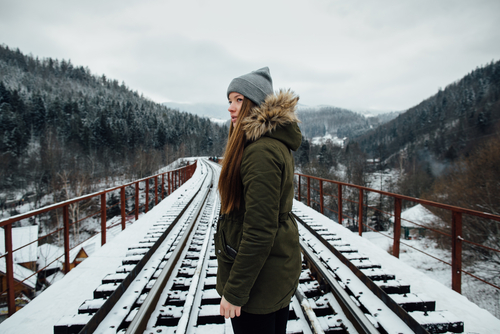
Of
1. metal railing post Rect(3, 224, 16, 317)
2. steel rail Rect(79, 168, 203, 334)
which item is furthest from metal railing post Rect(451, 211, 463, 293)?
metal railing post Rect(3, 224, 16, 317)

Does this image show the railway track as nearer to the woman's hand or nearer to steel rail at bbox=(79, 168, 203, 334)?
steel rail at bbox=(79, 168, 203, 334)

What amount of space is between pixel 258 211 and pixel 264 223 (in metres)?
0.06

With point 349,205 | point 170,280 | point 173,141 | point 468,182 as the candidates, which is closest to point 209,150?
point 173,141

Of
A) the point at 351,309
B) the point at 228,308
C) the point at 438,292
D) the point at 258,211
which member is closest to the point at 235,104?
the point at 258,211

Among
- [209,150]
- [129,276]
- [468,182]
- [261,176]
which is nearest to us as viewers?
[261,176]

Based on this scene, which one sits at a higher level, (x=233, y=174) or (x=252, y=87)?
(x=252, y=87)

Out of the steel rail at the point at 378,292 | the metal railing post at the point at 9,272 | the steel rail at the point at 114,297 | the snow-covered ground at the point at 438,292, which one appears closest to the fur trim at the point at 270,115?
the steel rail at the point at 378,292

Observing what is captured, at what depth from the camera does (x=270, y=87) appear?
4.46ft

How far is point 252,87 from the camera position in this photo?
1.28 meters

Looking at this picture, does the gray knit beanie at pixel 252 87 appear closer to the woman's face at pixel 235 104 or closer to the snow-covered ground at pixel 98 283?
the woman's face at pixel 235 104

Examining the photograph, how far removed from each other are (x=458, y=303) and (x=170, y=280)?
3852mm

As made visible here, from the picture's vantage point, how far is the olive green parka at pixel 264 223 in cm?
97

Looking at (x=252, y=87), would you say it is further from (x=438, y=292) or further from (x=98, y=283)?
(x=438, y=292)

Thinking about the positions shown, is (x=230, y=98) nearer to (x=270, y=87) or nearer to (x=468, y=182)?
(x=270, y=87)
